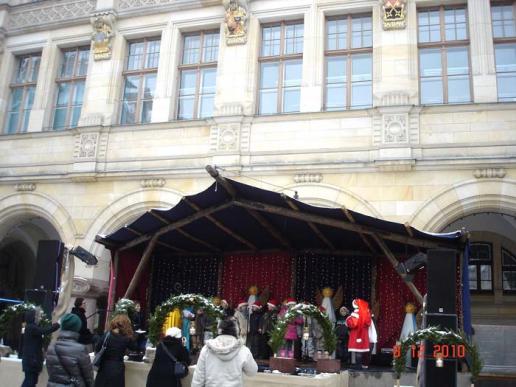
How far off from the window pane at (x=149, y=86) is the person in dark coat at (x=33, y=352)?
7.80 meters

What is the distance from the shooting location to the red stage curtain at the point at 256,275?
12.4 metres

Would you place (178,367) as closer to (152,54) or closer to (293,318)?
(293,318)

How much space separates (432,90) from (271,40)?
3.93 m

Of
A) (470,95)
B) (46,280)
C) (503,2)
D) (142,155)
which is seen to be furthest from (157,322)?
(503,2)

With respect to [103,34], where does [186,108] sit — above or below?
below

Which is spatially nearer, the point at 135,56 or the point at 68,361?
the point at 68,361

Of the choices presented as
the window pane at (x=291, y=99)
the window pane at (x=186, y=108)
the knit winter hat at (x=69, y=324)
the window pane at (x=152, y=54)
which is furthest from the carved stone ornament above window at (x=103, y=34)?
the knit winter hat at (x=69, y=324)

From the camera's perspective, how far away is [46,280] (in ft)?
28.8

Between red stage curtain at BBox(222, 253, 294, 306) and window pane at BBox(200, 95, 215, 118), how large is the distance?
11.1 ft

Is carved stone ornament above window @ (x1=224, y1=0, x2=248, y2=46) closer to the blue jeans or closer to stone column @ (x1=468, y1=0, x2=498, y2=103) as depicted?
stone column @ (x1=468, y1=0, x2=498, y2=103)

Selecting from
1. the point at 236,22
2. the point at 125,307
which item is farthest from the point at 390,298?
the point at 236,22

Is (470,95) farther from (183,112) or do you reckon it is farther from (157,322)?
(157,322)

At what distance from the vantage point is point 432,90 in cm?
1217

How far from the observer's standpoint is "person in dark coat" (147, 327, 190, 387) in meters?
5.99
